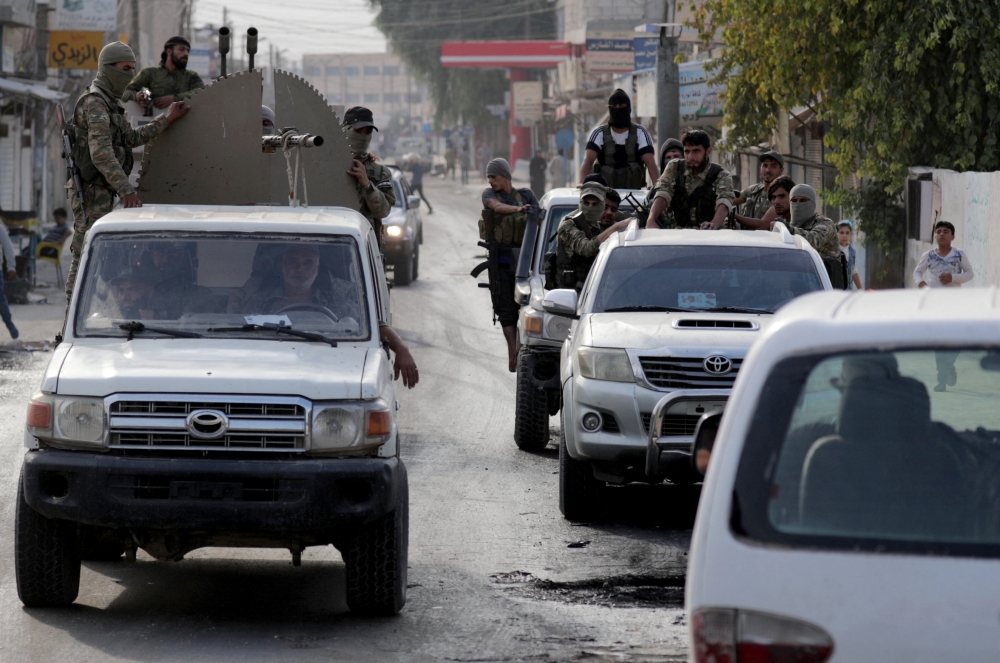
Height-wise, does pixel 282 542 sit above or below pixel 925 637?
below

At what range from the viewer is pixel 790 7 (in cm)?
1766

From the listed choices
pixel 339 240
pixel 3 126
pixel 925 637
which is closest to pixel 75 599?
pixel 339 240

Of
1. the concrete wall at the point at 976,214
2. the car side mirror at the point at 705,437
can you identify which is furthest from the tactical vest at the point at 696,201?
the car side mirror at the point at 705,437

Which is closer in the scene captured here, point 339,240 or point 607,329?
point 339,240

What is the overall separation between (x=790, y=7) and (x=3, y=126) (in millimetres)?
23724

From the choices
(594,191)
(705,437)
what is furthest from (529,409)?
(705,437)

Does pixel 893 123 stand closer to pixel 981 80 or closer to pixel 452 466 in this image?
pixel 981 80

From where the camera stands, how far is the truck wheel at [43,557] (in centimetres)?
610

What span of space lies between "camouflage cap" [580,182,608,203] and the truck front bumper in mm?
5330

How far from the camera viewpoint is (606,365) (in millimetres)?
8133

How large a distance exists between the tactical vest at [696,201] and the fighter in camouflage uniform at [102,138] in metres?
4.18

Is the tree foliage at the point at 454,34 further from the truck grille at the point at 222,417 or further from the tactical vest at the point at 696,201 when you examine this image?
the truck grille at the point at 222,417

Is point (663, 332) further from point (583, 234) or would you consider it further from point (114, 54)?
point (114, 54)

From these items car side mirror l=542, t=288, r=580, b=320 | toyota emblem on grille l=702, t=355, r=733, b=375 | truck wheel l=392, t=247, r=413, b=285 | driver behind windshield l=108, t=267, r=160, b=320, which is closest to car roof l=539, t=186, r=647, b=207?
car side mirror l=542, t=288, r=580, b=320
